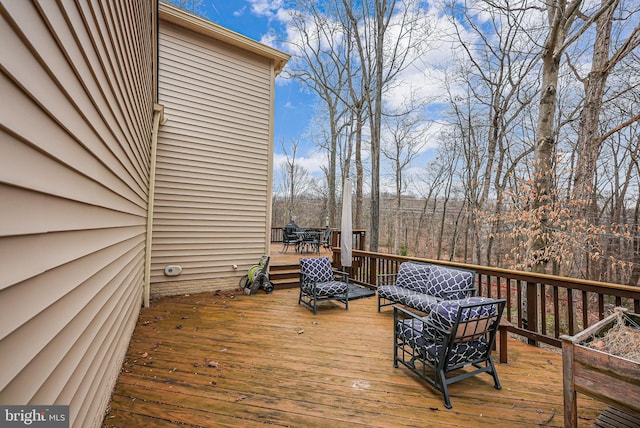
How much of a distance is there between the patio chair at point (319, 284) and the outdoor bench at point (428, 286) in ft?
2.43

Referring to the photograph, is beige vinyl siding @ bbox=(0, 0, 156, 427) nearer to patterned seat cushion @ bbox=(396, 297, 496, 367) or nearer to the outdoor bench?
patterned seat cushion @ bbox=(396, 297, 496, 367)

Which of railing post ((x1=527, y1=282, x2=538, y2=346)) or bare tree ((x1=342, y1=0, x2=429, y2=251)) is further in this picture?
bare tree ((x1=342, y1=0, x2=429, y2=251))

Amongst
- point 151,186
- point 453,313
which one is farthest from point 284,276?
point 453,313

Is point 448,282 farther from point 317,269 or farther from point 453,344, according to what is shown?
point 317,269

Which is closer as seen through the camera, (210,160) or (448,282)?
(448,282)

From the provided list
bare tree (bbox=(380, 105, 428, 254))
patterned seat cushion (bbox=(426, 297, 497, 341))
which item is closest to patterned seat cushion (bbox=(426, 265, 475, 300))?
patterned seat cushion (bbox=(426, 297, 497, 341))

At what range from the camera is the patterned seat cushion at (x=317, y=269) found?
5.11 meters

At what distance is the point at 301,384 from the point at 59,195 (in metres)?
2.52

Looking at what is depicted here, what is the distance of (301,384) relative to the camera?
268 centimetres

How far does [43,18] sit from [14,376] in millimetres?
1076

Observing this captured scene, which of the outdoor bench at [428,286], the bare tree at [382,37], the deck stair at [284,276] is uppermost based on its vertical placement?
the bare tree at [382,37]

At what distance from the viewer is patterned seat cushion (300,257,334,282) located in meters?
5.11

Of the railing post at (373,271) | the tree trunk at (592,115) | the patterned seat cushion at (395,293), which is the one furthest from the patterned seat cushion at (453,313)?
the tree trunk at (592,115)

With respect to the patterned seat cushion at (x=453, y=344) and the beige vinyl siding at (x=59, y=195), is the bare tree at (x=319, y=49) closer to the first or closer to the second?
the patterned seat cushion at (x=453, y=344)
